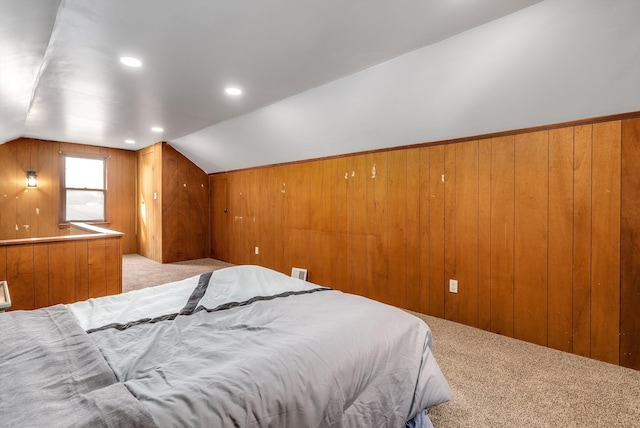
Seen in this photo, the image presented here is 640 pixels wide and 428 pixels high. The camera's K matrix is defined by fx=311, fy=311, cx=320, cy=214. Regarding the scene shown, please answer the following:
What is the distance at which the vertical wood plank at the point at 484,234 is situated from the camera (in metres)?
2.94

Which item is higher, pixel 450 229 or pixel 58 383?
pixel 450 229

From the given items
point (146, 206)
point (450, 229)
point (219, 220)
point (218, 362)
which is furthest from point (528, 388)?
point (146, 206)

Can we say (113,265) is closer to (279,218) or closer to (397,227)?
(279,218)

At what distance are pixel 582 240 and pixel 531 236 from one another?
342mm

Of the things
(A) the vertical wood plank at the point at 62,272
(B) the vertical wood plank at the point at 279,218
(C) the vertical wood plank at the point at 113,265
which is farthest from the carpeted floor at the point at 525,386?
(A) the vertical wood plank at the point at 62,272

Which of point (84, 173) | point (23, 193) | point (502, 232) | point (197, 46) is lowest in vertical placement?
point (502, 232)

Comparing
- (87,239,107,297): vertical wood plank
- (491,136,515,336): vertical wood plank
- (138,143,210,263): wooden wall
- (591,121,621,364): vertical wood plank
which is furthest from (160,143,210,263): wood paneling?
(591,121,621,364): vertical wood plank

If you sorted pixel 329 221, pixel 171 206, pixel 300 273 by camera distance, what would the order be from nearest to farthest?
pixel 329 221, pixel 300 273, pixel 171 206

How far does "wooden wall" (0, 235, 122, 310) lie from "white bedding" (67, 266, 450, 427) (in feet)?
6.24

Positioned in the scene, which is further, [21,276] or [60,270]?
[60,270]

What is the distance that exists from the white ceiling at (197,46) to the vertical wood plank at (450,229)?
1.22 meters

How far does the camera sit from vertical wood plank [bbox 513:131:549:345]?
104 inches

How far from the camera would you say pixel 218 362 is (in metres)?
1.18

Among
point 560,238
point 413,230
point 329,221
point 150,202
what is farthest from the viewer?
point 150,202
